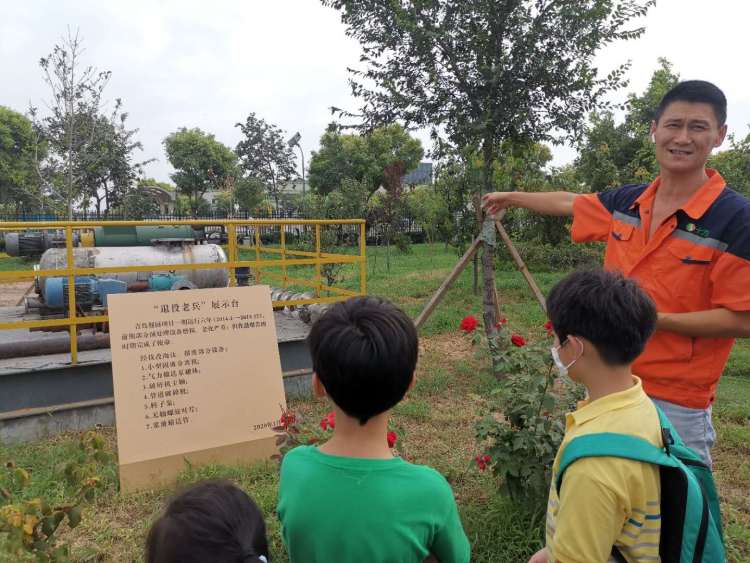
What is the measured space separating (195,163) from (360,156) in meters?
8.97

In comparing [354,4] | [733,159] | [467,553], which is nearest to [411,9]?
[354,4]

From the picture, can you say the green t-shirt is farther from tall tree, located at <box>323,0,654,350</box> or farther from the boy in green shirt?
tall tree, located at <box>323,0,654,350</box>

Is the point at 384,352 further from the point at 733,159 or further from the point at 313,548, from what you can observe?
the point at 733,159

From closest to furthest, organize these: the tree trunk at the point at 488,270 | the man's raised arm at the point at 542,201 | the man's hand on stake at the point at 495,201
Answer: the man's raised arm at the point at 542,201 < the man's hand on stake at the point at 495,201 < the tree trunk at the point at 488,270

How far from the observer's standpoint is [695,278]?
1734mm

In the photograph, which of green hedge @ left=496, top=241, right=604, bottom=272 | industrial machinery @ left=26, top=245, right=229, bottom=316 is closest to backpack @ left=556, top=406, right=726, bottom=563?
industrial machinery @ left=26, top=245, right=229, bottom=316

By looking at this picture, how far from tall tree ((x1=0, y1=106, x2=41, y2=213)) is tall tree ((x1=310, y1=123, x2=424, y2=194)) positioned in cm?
1371

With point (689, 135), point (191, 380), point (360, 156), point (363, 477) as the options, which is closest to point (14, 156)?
point (360, 156)

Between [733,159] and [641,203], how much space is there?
1099 centimetres

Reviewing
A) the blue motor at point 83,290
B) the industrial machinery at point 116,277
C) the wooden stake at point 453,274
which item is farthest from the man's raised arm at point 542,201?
the blue motor at point 83,290

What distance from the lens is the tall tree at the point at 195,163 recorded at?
30.0 meters

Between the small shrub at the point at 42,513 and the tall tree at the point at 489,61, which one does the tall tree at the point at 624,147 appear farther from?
the small shrub at the point at 42,513

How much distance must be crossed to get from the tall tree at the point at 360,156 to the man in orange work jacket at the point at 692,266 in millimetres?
26538

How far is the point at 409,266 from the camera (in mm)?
14172
